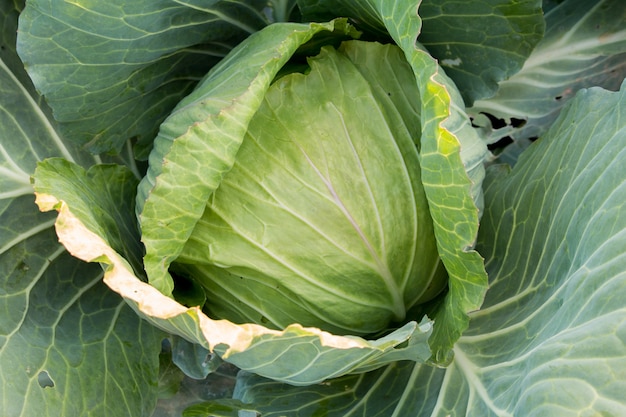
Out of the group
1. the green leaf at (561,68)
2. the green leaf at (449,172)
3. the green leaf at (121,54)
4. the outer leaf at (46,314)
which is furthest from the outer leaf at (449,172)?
the outer leaf at (46,314)

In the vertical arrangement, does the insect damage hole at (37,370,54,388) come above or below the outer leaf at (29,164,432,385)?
below

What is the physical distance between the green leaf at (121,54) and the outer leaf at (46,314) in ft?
0.38

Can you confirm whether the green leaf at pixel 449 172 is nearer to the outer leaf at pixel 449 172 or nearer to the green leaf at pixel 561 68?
the outer leaf at pixel 449 172

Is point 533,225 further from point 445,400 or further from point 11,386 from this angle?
point 11,386

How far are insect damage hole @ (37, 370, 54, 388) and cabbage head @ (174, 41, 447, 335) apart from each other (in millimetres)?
368

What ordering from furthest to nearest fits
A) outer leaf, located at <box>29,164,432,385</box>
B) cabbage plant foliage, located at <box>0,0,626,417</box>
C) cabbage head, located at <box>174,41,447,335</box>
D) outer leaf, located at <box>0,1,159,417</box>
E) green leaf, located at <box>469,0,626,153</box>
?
green leaf, located at <box>469,0,626,153</box>, outer leaf, located at <box>0,1,159,417</box>, cabbage head, located at <box>174,41,447,335</box>, cabbage plant foliage, located at <box>0,0,626,417</box>, outer leaf, located at <box>29,164,432,385</box>

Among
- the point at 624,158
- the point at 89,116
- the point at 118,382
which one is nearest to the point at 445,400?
the point at 624,158

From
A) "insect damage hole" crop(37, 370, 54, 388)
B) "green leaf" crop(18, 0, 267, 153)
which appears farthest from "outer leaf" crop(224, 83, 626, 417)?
"green leaf" crop(18, 0, 267, 153)

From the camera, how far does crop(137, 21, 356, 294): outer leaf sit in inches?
43.5

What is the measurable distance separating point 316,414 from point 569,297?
594 millimetres

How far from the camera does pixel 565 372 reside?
Result: 3.35ft

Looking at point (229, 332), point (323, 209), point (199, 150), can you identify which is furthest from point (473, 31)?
point (229, 332)

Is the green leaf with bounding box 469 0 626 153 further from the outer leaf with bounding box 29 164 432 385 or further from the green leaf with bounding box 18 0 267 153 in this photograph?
the outer leaf with bounding box 29 164 432 385

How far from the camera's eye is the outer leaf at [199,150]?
3.62 ft
